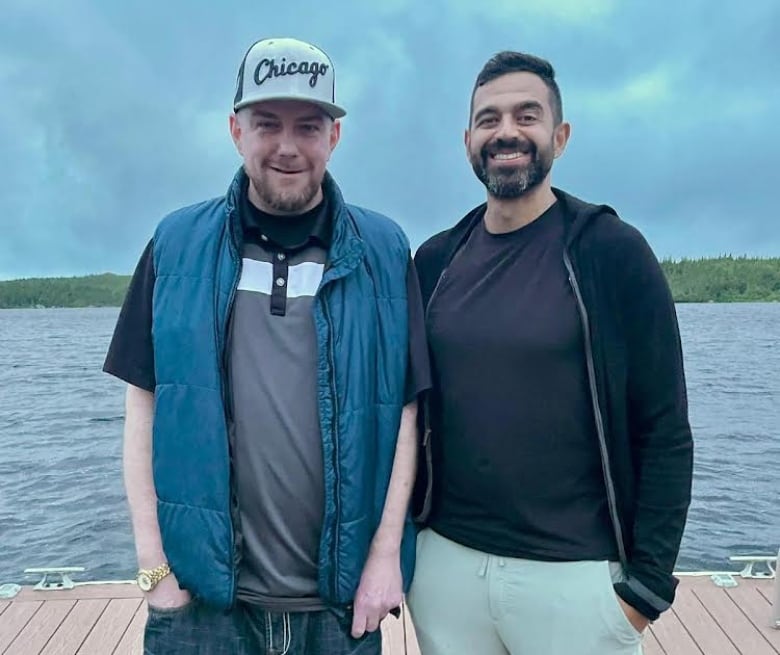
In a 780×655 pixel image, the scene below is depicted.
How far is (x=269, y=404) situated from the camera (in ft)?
6.04

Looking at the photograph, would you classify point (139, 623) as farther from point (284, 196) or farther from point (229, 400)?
point (284, 196)

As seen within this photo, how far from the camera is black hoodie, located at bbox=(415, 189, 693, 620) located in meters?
1.93

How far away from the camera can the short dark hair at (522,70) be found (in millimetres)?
2105

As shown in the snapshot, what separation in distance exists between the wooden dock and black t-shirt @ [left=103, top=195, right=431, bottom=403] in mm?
1936

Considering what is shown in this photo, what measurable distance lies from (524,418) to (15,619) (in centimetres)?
288

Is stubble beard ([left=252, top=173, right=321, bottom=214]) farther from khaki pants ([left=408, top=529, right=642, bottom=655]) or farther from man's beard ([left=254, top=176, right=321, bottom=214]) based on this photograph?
khaki pants ([left=408, top=529, right=642, bottom=655])

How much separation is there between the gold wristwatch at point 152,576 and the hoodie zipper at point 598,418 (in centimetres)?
99

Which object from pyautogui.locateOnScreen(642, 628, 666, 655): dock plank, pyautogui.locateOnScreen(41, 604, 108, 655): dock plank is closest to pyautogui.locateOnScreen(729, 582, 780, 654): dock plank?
pyautogui.locateOnScreen(642, 628, 666, 655): dock plank

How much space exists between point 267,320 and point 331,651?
29.3 inches

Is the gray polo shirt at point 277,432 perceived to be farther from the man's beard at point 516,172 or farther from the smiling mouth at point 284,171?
the man's beard at point 516,172

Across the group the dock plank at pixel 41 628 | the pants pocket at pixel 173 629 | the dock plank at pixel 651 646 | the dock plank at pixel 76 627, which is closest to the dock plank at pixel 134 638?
the dock plank at pixel 76 627

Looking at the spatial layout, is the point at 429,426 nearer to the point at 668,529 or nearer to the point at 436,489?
the point at 436,489

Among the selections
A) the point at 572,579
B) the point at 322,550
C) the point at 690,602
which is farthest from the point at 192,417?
the point at 690,602

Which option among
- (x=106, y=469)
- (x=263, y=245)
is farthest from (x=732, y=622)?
Answer: (x=106, y=469)
